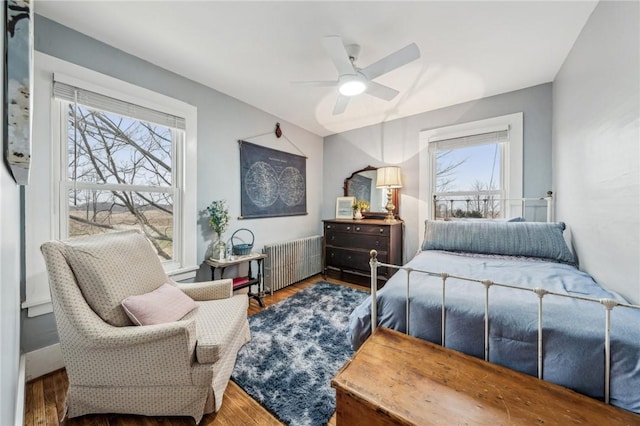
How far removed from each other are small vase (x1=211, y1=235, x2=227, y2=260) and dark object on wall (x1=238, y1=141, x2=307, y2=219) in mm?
470

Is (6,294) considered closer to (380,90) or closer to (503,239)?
(380,90)

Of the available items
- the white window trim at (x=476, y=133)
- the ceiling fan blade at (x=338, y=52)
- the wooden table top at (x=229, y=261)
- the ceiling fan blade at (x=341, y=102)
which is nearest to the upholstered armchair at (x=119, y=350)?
the wooden table top at (x=229, y=261)

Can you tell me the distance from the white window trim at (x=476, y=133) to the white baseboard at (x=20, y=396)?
3646 millimetres

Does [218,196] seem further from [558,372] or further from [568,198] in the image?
[568,198]

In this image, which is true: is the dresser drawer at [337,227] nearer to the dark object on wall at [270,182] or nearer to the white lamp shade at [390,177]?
the dark object on wall at [270,182]

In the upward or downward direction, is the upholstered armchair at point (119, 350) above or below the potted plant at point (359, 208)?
below

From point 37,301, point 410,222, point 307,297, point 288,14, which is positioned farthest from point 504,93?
point 37,301

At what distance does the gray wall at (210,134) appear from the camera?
170 cm

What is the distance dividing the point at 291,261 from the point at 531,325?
8.93 ft

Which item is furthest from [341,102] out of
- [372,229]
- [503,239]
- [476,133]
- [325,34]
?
[503,239]

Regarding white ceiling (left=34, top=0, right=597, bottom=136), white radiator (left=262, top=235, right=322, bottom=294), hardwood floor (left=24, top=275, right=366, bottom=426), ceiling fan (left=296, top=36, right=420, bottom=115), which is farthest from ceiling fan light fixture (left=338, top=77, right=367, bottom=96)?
hardwood floor (left=24, top=275, right=366, bottom=426)

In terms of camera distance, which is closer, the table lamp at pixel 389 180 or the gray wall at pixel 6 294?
the gray wall at pixel 6 294

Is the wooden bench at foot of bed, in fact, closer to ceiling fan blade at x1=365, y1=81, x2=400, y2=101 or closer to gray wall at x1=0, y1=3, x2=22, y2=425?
gray wall at x1=0, y1=3, x2=22, y2=425

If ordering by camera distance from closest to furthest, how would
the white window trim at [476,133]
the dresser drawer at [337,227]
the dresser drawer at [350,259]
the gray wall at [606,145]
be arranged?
the gray wall at [606,145], the white window trim at [476,133], the dresser drawer at [350,259], the dresser drawer at [337,227]
